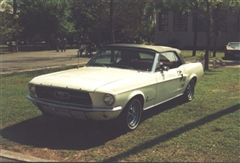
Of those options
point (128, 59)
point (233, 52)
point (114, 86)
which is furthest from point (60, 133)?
point (233, 52)

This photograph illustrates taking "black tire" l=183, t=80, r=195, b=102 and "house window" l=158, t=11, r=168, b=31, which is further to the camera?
"house window" l=158, t=11, r=168, b=31

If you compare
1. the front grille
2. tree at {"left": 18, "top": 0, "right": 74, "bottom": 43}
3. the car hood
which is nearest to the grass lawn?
the front grille

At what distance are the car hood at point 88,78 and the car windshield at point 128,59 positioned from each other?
276 mm

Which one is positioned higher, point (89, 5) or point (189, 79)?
point (89, 5)

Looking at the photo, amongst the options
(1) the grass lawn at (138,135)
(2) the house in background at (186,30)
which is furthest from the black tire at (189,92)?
(2) the house in background at (186,30)

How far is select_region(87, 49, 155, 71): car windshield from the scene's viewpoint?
27.3ft

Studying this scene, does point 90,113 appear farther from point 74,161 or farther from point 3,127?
point 3,127

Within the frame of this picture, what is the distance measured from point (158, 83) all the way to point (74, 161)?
115 inches

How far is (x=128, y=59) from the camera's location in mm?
8516

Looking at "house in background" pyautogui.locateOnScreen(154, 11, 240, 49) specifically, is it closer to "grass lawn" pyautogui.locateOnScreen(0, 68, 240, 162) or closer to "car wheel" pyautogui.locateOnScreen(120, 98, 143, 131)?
"grass lawn" pyautogui.locateOnScreen(0, 68, 240, 162)

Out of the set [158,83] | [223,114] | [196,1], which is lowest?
[223,114]

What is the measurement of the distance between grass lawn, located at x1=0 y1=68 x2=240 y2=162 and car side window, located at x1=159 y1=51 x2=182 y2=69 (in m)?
0.91

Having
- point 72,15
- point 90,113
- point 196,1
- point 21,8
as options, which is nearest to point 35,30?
point 21,8

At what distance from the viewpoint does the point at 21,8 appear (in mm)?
43156
